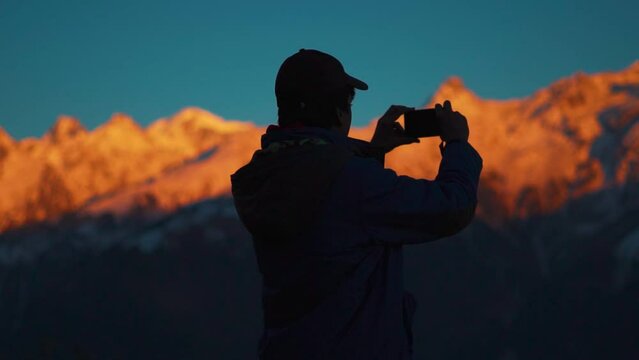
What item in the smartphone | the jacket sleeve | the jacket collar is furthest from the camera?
the smartphone

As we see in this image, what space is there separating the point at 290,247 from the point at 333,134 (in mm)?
540

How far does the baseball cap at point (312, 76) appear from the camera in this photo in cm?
460

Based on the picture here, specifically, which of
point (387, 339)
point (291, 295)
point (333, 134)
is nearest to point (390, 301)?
point (387, 339)

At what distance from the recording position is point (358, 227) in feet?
14.4

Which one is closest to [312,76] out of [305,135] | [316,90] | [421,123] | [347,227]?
[316,90]

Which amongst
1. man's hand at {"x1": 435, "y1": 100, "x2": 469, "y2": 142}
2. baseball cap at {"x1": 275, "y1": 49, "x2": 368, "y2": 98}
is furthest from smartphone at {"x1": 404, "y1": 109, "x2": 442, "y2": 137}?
baseball cap at {"x1": 275, "y1": 49, "x2": 368, "y2": 98}

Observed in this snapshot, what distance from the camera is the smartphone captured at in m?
4.71

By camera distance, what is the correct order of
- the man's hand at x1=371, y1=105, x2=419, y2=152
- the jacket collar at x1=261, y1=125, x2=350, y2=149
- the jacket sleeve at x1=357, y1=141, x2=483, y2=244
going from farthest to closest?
the man's hand at x1=371, y1=105, x2=419, y2=152 → the jacket collar at x1=261, y1=125, x2=350, y2=149 → the jacket sleeve at x1=357, y1=141, x2=483, y2=244

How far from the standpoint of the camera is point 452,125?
4625 mm

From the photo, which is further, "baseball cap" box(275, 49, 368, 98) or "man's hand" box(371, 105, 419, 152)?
"man's hand" box(371, 105, 419, 152)

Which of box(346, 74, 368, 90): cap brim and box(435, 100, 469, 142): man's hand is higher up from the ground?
box(346, 74, 368, 90): cap brim

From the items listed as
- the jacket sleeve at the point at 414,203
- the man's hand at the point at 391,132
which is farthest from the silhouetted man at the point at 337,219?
the man's hand at the point at 391,132

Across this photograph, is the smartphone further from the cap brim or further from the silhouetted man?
the cap brim

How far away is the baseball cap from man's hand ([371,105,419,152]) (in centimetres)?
36
